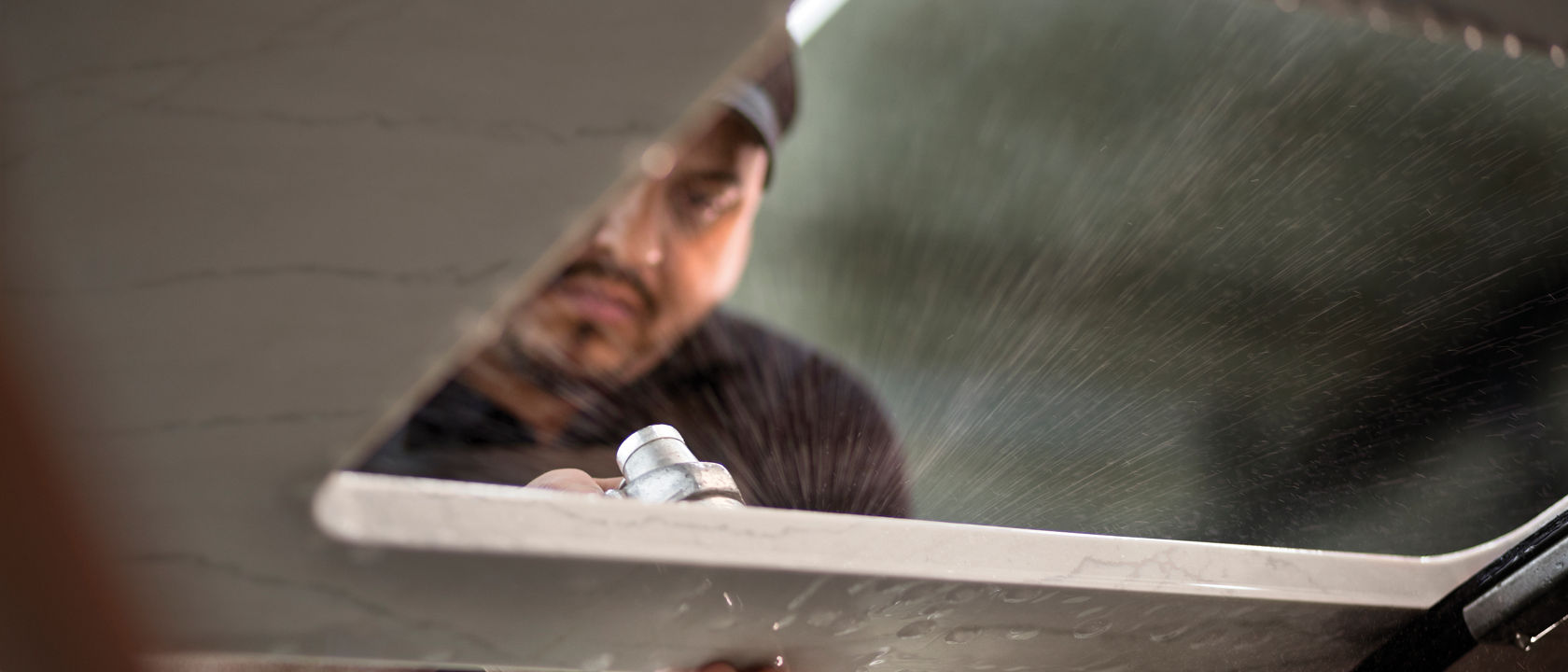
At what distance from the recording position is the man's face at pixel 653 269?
43.2 inches

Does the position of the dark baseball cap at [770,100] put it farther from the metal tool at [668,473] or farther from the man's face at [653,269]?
the metal tool at [668,473]

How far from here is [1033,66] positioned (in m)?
1.30

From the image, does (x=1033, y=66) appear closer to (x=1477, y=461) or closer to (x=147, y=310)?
(x=1477, y=461)

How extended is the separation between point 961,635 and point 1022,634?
0.02 m

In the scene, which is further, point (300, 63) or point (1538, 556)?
point (1538, 556)

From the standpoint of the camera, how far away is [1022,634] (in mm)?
345

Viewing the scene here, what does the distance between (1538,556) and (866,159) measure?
1.10 meters

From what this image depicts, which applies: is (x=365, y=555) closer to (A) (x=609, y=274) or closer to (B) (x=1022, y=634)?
(B) (x=1022, y=634)

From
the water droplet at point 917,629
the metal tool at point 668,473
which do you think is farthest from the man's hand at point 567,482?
the water droplet at point 917,629

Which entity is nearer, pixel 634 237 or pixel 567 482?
pixel 567 482

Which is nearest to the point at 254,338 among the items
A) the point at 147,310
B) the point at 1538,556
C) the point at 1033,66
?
the point at 147,310

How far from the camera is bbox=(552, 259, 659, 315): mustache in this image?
44.6 inches

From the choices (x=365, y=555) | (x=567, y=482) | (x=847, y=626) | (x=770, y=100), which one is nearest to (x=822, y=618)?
(x=847, y=626)

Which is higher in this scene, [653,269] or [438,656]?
[653,269]
